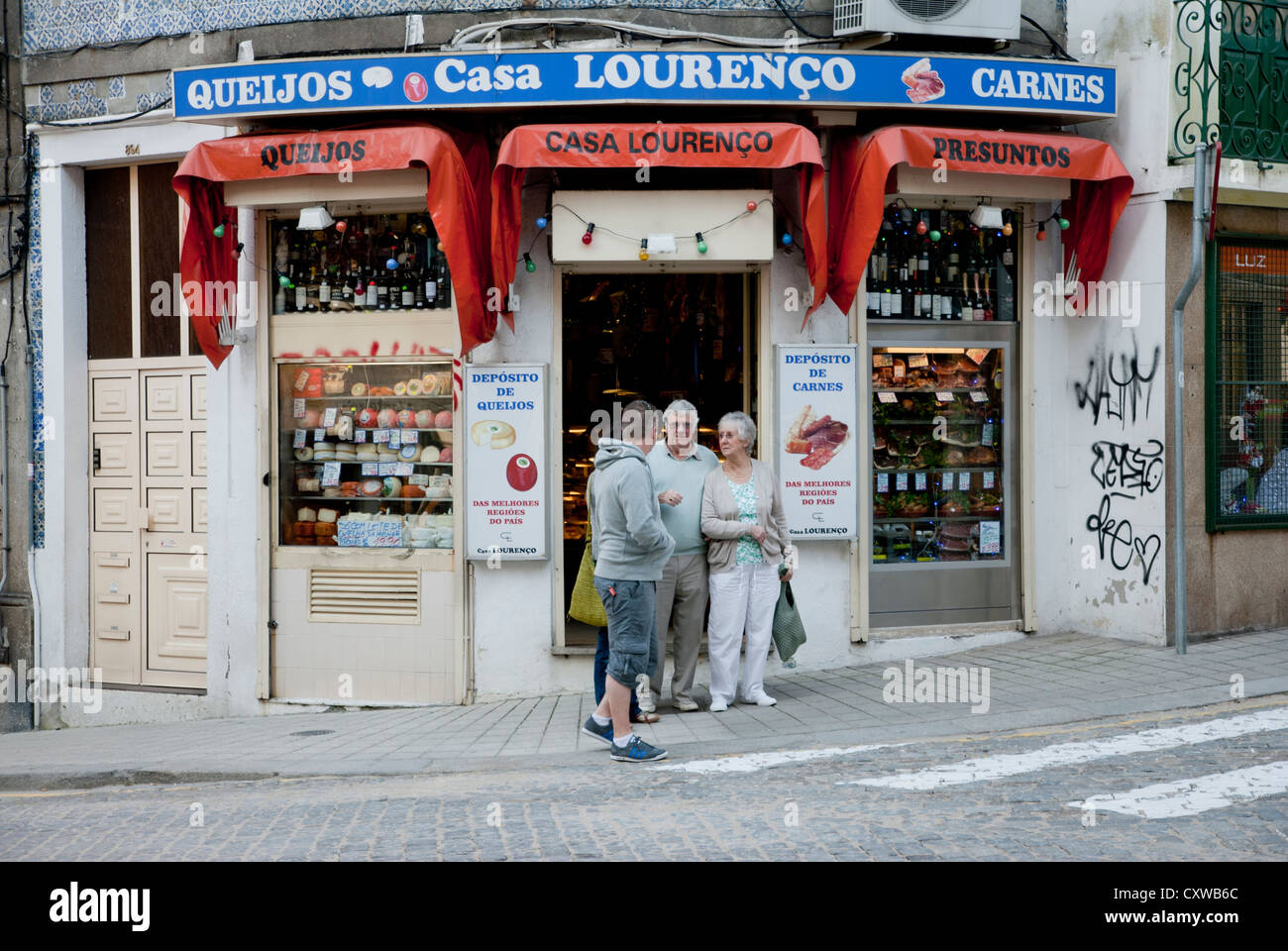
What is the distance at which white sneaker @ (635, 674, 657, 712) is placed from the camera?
28.9 feet

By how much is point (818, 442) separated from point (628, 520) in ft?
10.2

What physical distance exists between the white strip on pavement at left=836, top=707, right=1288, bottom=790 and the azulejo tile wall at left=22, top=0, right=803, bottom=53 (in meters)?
5.87

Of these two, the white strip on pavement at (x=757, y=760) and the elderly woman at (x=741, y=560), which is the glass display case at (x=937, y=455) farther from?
the white strip on pavement at (x=757, y=760)

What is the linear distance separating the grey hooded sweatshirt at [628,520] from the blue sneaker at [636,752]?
0.94m

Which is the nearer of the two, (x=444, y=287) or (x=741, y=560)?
(x=741, y=560)

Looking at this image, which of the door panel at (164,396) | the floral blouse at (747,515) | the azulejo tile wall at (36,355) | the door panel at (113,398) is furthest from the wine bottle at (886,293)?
the azulejo tile wall at (36,355)

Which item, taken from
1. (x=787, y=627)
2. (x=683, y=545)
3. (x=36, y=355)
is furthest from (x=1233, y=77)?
(x=36, y=355)

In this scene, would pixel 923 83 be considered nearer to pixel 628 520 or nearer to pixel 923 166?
pixel 923 166

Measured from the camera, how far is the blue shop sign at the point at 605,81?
939 centimetres

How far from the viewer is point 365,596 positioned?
34.4 feet

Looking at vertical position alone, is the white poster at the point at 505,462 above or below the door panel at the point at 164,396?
below

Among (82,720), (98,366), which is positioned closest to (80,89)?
(98,366)

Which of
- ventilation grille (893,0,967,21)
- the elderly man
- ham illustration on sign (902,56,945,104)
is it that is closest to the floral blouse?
the elderly man
